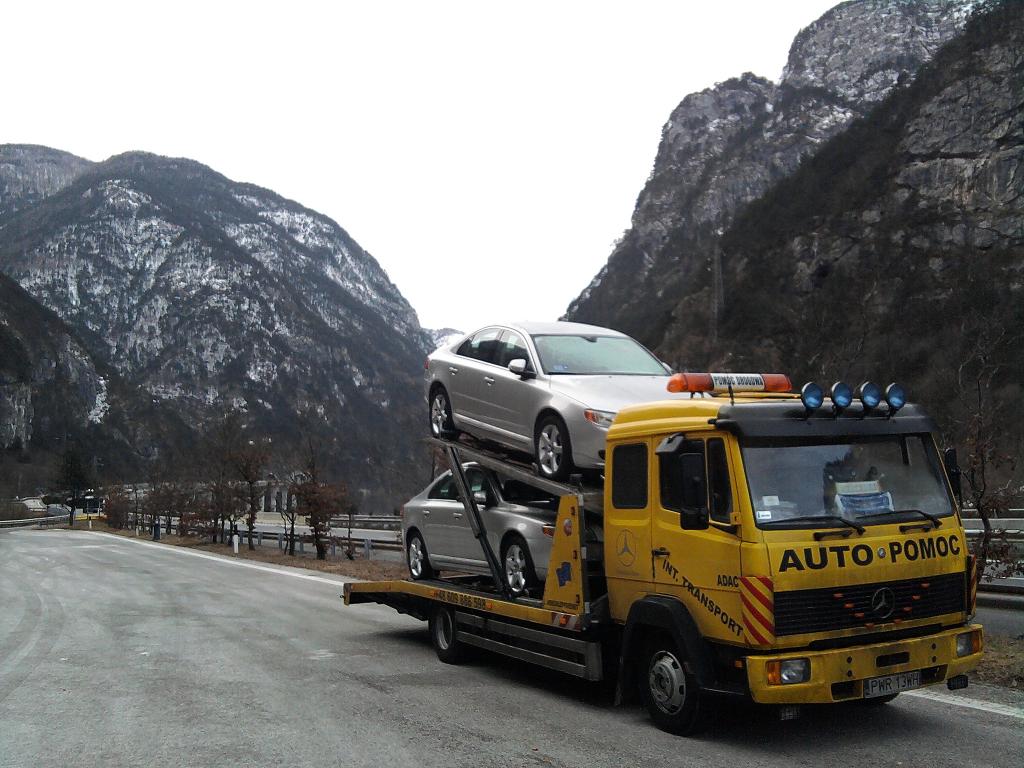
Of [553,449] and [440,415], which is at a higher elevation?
[440,415]

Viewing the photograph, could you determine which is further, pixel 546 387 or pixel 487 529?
pixel 487 529

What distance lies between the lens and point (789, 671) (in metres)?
5.57

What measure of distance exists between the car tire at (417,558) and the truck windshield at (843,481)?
17.2 ft

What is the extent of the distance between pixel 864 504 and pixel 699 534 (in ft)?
3.52

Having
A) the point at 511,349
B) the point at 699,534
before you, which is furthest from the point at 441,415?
the point at 699,534

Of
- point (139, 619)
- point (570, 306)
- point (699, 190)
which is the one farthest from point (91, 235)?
point (139, 619)

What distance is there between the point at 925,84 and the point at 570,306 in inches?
2871

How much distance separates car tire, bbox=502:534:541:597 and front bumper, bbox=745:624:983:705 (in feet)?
9.35

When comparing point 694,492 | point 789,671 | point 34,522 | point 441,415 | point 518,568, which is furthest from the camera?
point 34,522

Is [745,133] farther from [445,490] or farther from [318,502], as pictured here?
[445,490]

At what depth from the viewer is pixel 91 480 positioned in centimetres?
9788

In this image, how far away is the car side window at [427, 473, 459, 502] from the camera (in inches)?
386

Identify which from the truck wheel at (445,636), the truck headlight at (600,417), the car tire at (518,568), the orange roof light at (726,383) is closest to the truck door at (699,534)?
the orange roof light at (726,383)

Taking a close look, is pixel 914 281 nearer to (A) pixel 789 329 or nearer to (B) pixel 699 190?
(A) pixel 789 329
